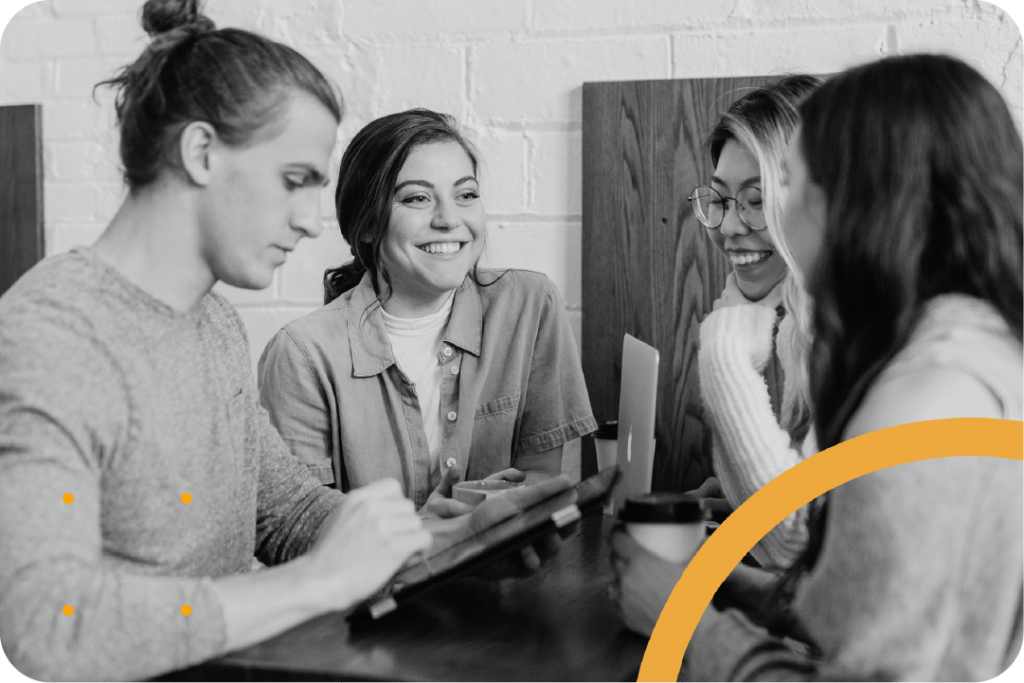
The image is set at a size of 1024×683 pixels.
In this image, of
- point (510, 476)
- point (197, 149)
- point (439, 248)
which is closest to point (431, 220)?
Result: point (439, 248)

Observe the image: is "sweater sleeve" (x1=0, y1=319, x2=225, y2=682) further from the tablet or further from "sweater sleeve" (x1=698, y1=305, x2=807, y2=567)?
"sweater sleeve" (x1=698, y1=305, x2=807, y2=567)

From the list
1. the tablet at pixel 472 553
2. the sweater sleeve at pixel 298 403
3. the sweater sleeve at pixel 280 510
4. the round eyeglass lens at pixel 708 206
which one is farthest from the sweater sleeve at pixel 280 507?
the round eyeglass lens at pixel 708 206

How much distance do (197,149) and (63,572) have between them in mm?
433

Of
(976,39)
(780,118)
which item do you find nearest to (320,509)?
(780,118)

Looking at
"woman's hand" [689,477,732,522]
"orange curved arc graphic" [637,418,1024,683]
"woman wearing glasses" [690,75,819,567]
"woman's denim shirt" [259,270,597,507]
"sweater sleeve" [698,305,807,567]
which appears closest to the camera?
"orange curved arc graphic" [637,418,1024,683]

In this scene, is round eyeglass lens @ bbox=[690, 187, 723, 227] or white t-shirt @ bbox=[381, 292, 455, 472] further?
white t-shirt @ bbox=[381, 292, 455, 472]

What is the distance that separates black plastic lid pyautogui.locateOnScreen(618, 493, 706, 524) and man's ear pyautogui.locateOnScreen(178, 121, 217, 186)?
540mm

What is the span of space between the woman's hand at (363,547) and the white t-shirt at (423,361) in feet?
2.40

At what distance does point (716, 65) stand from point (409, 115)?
61 centimetres

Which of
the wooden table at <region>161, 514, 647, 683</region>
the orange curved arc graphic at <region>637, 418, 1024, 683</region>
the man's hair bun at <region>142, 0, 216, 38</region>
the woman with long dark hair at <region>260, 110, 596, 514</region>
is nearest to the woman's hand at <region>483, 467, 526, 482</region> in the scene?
the woman with long dark hair at <region>260, 110, 596, 514</region>

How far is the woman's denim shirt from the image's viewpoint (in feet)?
5.27

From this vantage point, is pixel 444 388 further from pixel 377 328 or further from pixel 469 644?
pixel 469 644

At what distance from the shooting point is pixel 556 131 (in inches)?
76.1

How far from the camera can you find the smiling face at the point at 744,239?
4.94ft
